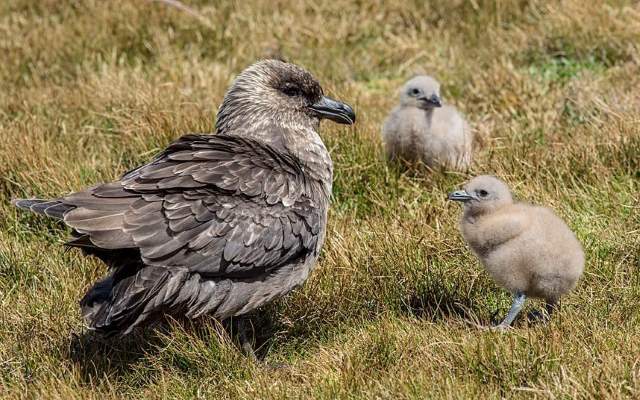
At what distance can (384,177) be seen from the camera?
6.10 m

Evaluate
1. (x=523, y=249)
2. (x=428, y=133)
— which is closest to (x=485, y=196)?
(x=523, y=249)

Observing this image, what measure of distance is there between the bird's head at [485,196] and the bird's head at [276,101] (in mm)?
850

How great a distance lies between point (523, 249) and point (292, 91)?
1519 mm

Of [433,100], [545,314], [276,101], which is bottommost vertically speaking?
[545,314]

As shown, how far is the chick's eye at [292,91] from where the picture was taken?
529 cm

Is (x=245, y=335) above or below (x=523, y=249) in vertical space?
below

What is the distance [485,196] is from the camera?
188 inches

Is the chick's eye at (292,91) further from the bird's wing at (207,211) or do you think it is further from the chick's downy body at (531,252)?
the chick's downy body at (531,252)

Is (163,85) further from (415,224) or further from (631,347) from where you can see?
(631,347)

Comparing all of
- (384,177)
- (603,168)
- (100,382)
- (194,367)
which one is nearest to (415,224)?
(384,177)

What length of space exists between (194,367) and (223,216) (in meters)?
0.67

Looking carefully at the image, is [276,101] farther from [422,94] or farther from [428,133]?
[422,94]

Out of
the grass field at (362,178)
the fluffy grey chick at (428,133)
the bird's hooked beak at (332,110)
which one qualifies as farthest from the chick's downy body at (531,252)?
the fluffy grey chick at (428,133)

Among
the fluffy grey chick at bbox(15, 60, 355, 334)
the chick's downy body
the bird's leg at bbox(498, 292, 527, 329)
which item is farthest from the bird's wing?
the bird's leg at bbox(498, 292, 527, 329)
